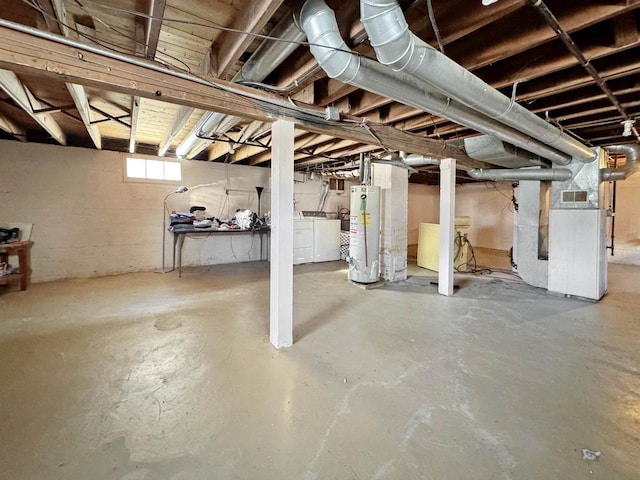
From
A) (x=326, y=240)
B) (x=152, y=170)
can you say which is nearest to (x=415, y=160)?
(x=326, y=240)

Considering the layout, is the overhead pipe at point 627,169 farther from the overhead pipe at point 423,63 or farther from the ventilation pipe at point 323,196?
the ventilation pipe at point 323,196

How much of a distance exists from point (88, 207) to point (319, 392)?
16.2 feet

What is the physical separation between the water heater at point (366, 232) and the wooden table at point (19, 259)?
4.57 metres

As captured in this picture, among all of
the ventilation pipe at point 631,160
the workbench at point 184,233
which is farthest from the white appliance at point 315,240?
the ventilation pipe at point 631,160

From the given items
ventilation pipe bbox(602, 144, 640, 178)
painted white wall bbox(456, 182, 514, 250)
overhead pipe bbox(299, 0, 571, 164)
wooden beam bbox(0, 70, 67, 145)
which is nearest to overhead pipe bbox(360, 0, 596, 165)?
overhead pipe bbox(299, 0, 571, 164)

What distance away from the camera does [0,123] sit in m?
3.35

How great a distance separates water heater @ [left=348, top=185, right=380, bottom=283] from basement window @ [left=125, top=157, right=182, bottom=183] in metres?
3.51

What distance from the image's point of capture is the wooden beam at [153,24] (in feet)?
4.32

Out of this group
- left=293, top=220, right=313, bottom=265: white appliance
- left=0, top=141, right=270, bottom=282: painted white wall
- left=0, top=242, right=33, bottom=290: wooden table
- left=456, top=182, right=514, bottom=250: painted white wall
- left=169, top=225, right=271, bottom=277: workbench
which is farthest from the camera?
left=456, top=182, right=514, bottom=250: painted white wall

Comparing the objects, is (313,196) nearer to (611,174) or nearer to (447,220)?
(447,220)

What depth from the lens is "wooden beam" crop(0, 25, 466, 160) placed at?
1470 millimetres

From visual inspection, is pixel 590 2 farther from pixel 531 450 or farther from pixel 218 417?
pixel 218 417

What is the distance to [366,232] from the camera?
4328 mm

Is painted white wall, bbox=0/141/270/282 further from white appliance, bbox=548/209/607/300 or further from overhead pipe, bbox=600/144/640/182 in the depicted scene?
overhead pipe, bbox=600/144/640/182
